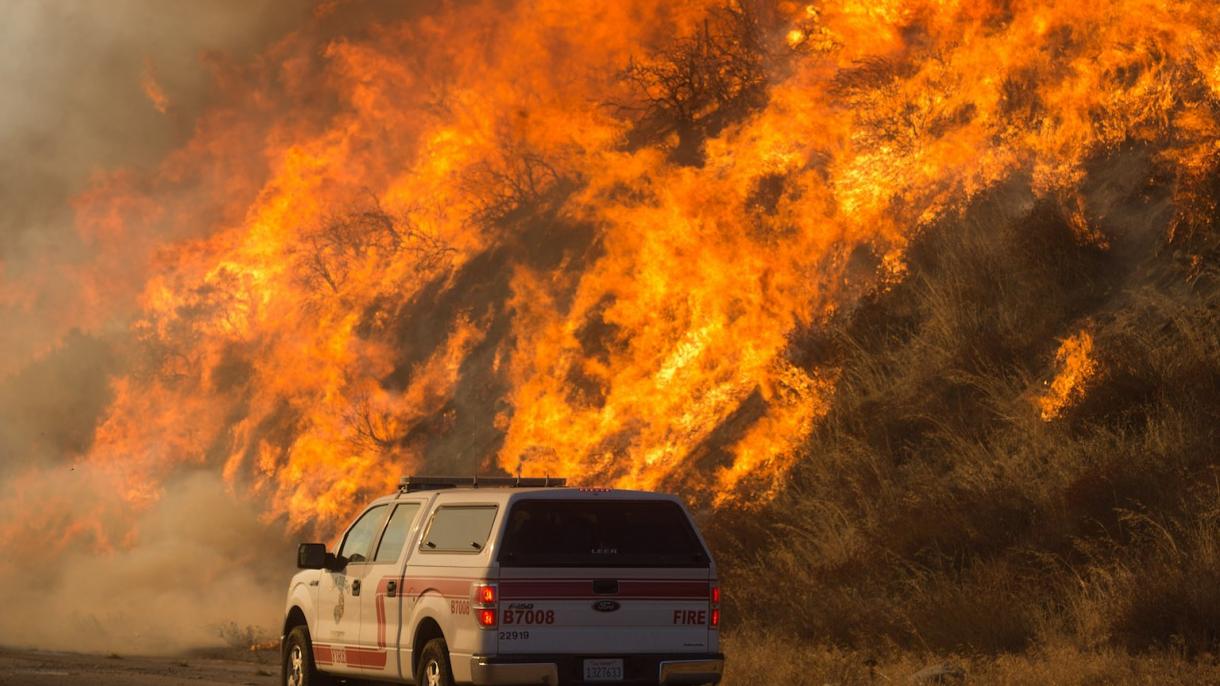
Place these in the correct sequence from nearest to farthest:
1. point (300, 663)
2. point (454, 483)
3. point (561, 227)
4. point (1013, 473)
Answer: point (454, 483) < point (300, 663) < point (1013, 473) < point (561, 227)

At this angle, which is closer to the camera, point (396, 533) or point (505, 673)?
point (505, 673)

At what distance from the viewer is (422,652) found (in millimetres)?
13289

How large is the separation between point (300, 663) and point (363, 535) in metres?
1.43

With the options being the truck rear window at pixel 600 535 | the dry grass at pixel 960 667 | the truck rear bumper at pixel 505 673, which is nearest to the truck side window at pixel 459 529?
the truck rear window at pixel 600 535

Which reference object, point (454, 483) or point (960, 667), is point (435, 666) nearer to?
point (454, 483)

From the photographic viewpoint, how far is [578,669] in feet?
41.4

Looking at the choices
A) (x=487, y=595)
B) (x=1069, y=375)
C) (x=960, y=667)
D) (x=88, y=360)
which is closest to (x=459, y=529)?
(x=487, y=595)

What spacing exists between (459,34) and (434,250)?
4054 mm

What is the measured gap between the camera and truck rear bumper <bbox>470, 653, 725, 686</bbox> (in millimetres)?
12398

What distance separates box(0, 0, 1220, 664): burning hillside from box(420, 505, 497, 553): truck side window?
30.9ft

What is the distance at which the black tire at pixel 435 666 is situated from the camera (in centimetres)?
1288

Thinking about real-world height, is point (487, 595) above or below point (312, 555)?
below

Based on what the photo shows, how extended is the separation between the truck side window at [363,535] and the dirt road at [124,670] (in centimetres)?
410

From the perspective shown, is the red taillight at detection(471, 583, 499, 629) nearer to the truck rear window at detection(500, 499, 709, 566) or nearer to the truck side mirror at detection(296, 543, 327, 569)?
the truck rear window at detection(500, 499, 709, 566)
